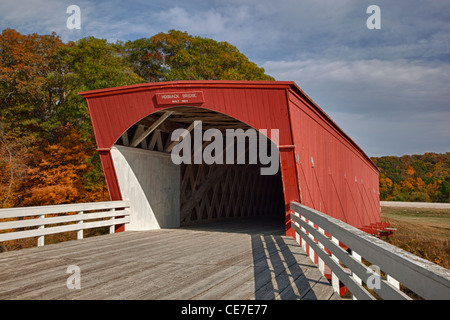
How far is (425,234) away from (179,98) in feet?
69.6

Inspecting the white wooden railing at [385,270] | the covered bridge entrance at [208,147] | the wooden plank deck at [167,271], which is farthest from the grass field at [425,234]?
the white wooden railing at [385,270]

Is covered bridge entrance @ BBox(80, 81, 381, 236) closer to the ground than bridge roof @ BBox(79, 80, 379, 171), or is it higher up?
closer to the ground

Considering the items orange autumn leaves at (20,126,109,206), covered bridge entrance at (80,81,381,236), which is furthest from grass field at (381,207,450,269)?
orange autumn leaves at (20,126,109,206)

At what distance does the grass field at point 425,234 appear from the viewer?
18502mm

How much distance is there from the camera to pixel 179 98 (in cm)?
958

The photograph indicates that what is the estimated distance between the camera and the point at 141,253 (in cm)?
709

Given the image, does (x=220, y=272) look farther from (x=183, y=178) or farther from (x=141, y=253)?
(x=183, y=178)

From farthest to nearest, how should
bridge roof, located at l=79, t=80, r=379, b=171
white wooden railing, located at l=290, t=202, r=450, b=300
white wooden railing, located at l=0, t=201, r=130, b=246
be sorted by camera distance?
1. bridge roof, located at l=79, t=80, r=379, b=171
2. white wooden railing, located at l=0, t=201, r=130, b=246
3. white wooden railing, located at l=290, t=202, r=450, b=300

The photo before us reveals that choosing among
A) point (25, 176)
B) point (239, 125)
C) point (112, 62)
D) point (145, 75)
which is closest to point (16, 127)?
point (25, 176)

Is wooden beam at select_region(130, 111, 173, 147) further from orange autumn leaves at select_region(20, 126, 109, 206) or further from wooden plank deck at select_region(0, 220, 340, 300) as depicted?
orange autumn leaves at select_region(20, 126, 109, 206)

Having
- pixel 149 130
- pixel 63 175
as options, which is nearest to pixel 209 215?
pixel 149 130

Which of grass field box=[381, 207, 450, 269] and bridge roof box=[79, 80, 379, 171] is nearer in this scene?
bridge roof box=[79, 80, 379, 171]

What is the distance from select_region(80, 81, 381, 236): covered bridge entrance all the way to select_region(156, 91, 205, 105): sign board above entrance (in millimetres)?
24

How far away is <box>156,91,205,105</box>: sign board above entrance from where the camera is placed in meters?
9.45
